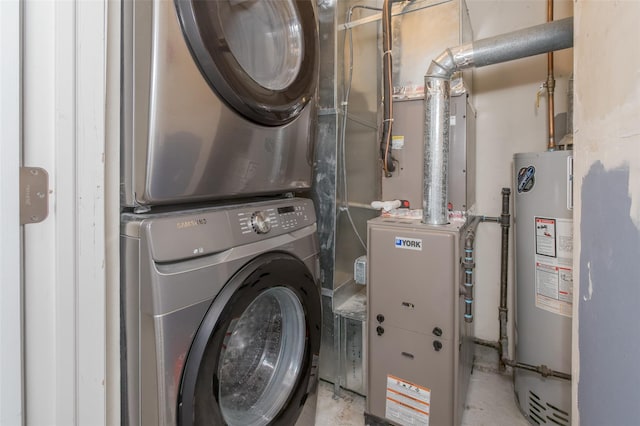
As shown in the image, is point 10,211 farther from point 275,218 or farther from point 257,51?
point 257,51

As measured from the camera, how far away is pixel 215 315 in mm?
824

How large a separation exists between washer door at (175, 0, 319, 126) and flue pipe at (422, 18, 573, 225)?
576 mm

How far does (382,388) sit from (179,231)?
120 cm

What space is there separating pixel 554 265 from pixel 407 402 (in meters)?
0.89

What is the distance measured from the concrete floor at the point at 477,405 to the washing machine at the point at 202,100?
1.23 m

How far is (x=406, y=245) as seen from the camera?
1.38 metres

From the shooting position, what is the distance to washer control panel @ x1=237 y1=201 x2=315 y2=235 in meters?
0.98

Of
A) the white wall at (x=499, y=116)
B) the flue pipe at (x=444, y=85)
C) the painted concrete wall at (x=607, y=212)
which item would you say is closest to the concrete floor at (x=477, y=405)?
the white wall at (x=499, y=116)

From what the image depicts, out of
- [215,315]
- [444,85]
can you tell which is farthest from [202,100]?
[444,85]

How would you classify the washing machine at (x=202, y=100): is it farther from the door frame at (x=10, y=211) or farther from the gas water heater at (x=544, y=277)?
the gas water heater at (x=544, y=277)

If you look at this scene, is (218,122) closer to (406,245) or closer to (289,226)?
(289,226)

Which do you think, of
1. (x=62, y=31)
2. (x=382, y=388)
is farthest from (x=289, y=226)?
(x=382, y=388)

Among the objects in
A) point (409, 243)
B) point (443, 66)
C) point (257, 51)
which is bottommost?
point (409, 243)

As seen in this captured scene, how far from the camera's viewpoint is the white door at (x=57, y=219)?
0.58 metres
